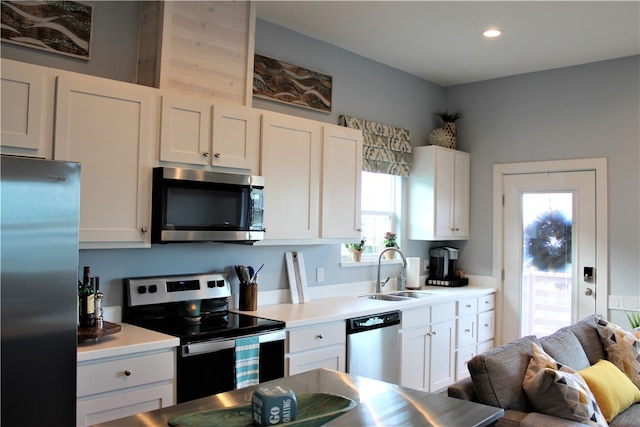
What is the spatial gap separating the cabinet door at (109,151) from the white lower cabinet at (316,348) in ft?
3.44

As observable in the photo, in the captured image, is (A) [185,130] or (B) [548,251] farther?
(B) [548,251]

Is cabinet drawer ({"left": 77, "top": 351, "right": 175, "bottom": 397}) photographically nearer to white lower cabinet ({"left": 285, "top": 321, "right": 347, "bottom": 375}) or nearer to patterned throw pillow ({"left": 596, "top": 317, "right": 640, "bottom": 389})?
white lower cabinet ({"left": 285, "top": 321, "right": 347, "bottom": 375})

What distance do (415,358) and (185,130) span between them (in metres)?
2.49

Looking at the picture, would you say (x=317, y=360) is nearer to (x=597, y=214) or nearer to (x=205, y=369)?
(x=205, y=369)

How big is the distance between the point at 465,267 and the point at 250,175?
3.07 metres

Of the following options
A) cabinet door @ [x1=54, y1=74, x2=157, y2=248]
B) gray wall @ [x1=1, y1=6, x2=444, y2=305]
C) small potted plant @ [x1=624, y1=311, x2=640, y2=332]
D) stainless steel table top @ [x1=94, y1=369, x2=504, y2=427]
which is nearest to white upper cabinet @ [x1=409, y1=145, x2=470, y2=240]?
gray wall @ [x1=1, y1=6, x2=444, y2=305]

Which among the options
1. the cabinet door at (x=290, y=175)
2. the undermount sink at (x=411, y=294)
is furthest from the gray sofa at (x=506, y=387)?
the undermount sink at (x=411, y=294)

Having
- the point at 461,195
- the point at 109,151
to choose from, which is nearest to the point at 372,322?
the point at 109,151

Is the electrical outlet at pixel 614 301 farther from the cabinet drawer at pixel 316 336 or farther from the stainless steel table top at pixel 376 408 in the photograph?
the stainless steel table top at pixel 376 408

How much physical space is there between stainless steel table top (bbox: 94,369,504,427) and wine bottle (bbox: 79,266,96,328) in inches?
45.4

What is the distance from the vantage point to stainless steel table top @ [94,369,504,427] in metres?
1.56

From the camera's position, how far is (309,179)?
3.76 metres

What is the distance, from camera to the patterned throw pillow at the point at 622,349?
3.12 metres

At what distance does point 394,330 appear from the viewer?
398cm
